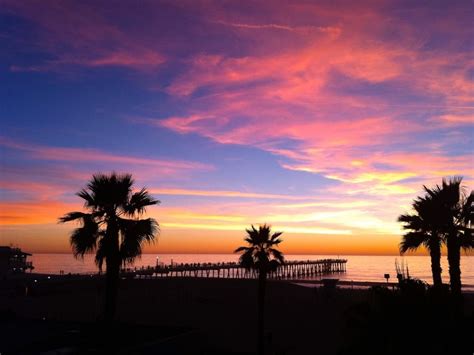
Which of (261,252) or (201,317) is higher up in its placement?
(261,252)

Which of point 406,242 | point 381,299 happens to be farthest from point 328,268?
point 381,299

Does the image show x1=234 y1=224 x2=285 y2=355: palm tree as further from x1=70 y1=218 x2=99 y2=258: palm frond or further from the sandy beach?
x1=70 y1=218 x2=99 y2=258: palm frond

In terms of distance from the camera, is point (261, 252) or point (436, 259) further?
point (261, 252)

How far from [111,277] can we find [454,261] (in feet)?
49.5

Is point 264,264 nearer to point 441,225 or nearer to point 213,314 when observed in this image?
point 213,314

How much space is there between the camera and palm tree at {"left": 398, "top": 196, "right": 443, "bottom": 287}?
20672 mm

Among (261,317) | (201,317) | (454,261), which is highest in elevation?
(454,261)

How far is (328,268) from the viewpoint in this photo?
547 feet

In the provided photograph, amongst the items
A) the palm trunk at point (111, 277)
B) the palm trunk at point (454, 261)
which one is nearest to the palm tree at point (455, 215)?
the palm trunk at point (454, 261)

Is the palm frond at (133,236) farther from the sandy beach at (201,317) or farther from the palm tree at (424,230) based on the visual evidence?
the palm tree at (424,230)

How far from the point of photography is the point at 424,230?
21.6 meters

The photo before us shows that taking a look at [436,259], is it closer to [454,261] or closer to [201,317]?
[454,261]

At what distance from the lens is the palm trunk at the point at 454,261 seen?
744 inches

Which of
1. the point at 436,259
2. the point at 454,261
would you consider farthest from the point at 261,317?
the point at 454,261
